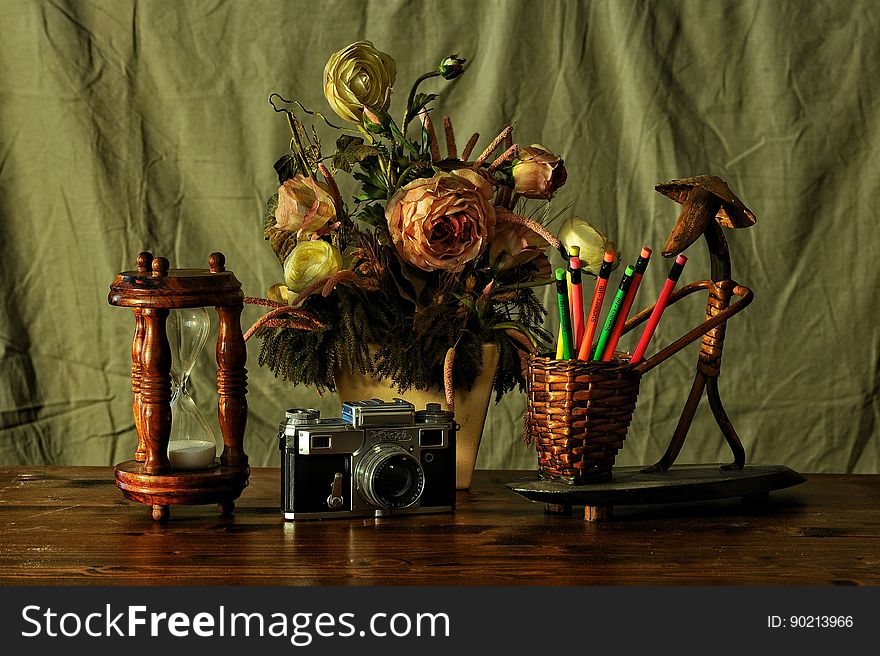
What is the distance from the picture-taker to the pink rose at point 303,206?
4.07 feet

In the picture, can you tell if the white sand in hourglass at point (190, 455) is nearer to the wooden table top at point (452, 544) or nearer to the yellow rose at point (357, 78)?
the wooden table top at point (452, 544)

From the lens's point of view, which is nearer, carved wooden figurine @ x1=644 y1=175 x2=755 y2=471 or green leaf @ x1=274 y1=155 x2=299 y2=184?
carved wooden figurine @ x1=644 y1=175 x2=755 y2=471

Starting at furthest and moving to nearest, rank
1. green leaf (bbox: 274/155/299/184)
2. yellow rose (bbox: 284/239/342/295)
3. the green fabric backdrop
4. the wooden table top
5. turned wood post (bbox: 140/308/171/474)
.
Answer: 1. the green fabric backdrop
2. green leaf (bbox: 274/155/299/184)
3. yellow rose (bbox: 284/239/342/295)
4. turned wood post (bbox: 140/308/171/474)
5. the wooden table top

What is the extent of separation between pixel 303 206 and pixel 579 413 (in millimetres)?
364

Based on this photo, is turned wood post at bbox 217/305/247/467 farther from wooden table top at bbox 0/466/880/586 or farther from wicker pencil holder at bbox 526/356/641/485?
wicker pencil holder at bbox 526/356/641/485

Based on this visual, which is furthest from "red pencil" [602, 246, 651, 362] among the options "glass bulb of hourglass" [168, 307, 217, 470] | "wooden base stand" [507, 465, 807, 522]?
"glass bulb of hourglass" [168, 307, 217, 470]

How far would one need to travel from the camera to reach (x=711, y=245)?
1.23 meters

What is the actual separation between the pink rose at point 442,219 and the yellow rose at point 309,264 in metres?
0.07

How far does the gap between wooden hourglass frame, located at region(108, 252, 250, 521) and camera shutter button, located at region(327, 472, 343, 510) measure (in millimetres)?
88

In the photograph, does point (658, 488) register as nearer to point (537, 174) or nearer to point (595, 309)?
point (595, 309)

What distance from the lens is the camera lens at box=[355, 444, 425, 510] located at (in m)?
1.15

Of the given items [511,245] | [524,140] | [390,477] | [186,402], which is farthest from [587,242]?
[524,140]

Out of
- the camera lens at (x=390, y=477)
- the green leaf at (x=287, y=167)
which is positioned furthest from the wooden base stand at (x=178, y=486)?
the green leaf at (x=287, y=167)

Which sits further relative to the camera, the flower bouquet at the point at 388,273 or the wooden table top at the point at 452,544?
the flower bouquet at the point at 388,273
